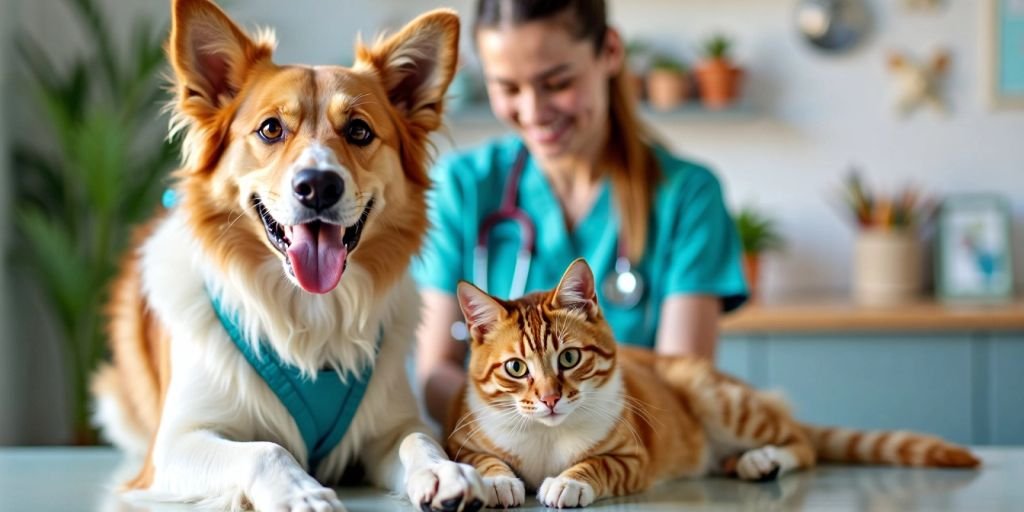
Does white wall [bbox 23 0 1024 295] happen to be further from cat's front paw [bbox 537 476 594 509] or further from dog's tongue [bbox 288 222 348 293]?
cat's front paw [bbox 537 476 594 509]

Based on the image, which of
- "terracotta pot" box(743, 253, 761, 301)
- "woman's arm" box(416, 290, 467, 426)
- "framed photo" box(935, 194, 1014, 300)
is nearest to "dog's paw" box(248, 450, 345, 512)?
"woman's arm" box(416, 290, 467, 426)

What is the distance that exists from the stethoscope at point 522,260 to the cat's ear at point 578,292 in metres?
0.75

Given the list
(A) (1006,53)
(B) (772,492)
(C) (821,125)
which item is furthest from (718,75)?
(B) (772,492)

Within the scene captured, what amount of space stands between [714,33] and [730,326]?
1223 mm

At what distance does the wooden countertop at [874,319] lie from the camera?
3.12 metres

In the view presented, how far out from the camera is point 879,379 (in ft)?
10.6

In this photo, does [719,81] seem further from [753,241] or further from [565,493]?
[565,493]

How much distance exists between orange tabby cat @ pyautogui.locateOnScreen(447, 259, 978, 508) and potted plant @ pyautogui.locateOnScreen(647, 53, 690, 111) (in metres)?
2.45

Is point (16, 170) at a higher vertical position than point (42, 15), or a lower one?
lower

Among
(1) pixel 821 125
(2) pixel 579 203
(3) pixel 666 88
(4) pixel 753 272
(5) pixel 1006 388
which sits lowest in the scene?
(5) pixel 1006 388

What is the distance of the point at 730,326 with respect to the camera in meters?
3.23

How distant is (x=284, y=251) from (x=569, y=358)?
1.17 ft

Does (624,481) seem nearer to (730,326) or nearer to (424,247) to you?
(424,247)

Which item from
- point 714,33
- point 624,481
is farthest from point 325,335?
point 714,33
